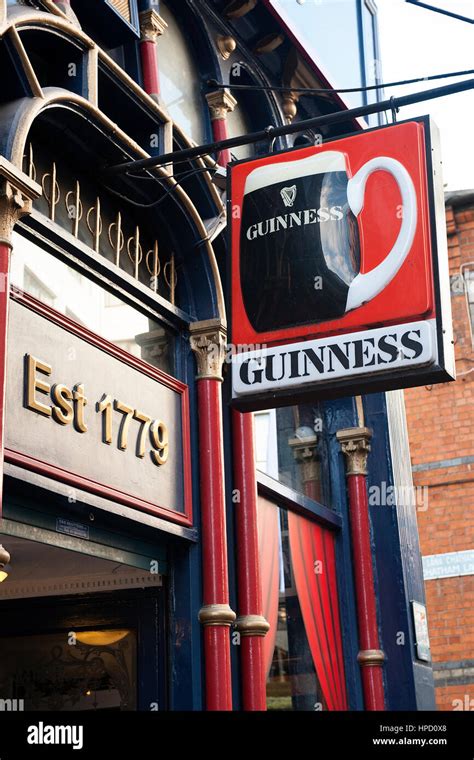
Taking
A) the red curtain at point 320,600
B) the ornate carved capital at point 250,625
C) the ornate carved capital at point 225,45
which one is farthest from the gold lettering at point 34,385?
the ornate carved capital at point 225,45

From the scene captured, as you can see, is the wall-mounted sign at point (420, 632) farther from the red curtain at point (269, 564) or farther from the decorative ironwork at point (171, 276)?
the decorative ironwork at point (171, 276)

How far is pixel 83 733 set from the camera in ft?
16.7

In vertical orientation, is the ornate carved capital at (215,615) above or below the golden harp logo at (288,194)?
below

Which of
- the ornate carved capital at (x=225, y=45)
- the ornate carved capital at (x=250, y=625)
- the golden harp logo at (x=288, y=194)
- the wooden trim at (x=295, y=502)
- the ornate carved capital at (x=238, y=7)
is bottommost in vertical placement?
the ornate carved capital at (x=250, y=625)

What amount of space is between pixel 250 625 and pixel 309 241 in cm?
286

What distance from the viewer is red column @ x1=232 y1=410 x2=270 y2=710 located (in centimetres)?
788

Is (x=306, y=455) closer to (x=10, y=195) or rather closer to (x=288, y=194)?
(x=288, y=194)

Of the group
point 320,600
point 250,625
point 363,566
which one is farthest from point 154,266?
point 363,566

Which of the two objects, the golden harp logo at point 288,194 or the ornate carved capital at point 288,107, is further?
the ornate carved capital at point 288,107

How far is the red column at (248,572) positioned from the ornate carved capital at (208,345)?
57cm

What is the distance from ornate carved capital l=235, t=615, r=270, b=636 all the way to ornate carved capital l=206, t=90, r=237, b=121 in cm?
416

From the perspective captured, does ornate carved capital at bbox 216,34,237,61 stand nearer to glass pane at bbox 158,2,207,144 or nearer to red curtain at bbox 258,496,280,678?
glass pane at bbox 158,2,207,144

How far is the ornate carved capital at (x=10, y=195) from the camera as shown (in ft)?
19.1

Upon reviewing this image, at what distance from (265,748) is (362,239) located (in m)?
3.25
